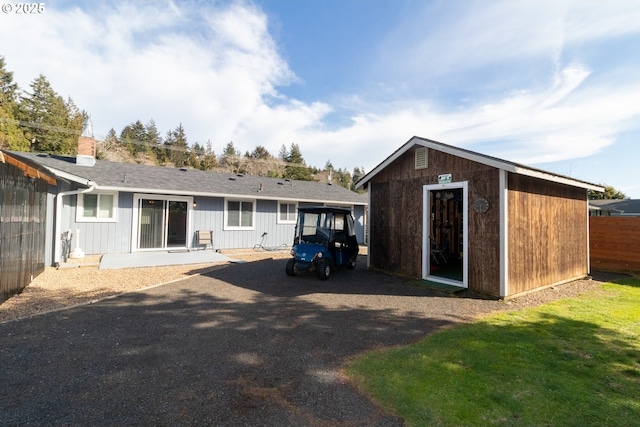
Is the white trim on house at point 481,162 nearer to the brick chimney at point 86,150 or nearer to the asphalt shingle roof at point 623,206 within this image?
the brick chimney at point 86,150

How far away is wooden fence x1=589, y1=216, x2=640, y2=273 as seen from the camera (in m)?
9.87

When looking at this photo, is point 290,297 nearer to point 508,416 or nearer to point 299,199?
point 508,416

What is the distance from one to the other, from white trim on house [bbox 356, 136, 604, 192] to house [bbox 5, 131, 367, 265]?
6.75 m

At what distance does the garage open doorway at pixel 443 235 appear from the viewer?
813 centimetres

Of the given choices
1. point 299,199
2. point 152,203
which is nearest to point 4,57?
point 152,203

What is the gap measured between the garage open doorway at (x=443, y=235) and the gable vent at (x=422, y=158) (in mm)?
639

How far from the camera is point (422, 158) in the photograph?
8.29m

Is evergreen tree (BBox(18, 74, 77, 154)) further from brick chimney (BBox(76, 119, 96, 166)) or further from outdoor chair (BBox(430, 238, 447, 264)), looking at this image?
outdoor chair (BBox(430, 238, 447, 264))

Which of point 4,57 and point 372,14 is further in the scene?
point 4,57

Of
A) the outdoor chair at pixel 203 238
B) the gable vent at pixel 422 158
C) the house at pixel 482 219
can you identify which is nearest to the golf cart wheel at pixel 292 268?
the house at pixel 482 219

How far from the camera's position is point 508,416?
256 centimetres

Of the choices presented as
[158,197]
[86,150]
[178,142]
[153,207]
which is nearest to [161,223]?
[153,207]

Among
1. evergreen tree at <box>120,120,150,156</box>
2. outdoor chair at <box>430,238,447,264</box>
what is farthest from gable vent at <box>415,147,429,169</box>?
evergreen tree at <box>120,120,150,156</box>

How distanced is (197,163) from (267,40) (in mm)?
34373
